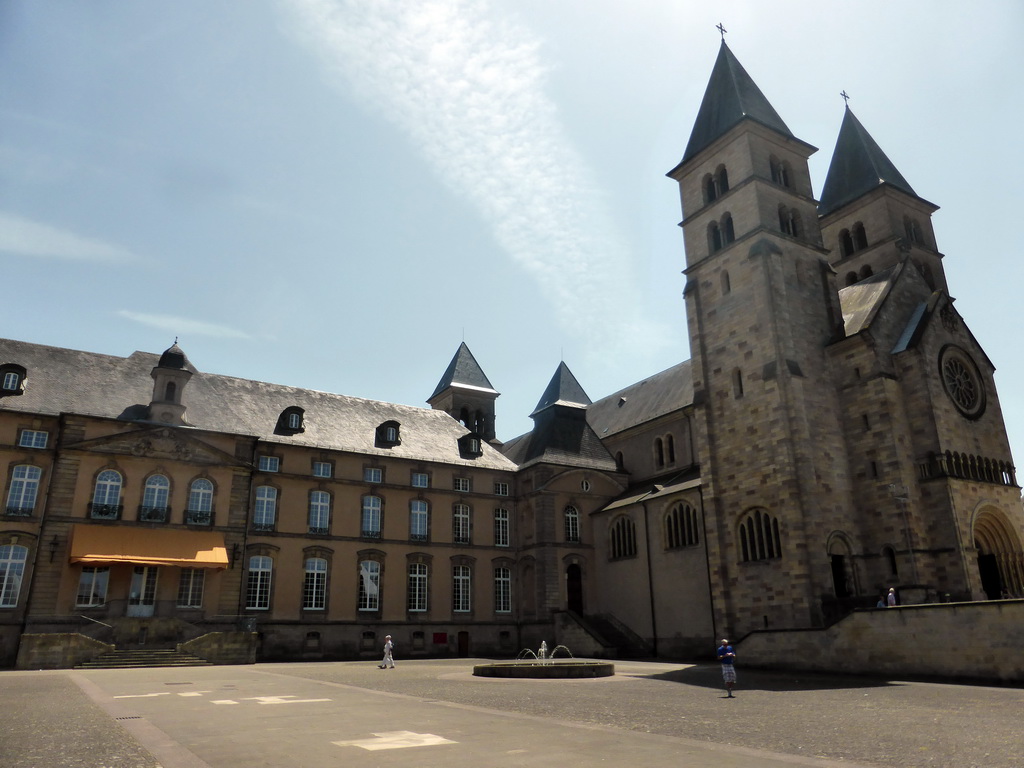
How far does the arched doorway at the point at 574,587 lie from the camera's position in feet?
141

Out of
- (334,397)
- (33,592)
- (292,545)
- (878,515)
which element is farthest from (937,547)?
(33,592)

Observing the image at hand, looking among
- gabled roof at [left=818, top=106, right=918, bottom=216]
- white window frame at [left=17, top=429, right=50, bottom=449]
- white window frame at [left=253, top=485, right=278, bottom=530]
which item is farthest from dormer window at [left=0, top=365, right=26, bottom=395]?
gabled roof at [left=818, top=106, right=918, bottom=216]

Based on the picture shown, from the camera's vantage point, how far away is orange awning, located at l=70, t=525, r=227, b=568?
3238 centimetres

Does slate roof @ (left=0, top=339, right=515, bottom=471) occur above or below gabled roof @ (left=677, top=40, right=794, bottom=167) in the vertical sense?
below

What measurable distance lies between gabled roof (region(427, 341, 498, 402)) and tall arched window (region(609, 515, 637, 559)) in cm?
2241

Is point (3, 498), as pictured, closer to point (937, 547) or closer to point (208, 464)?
point (208, 464)

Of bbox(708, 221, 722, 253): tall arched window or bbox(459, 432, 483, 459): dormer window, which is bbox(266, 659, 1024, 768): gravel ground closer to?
bbox(708, 221, 722, 253): tall arched window

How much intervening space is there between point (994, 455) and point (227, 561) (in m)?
36.3

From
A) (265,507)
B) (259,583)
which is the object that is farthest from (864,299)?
(259,583)

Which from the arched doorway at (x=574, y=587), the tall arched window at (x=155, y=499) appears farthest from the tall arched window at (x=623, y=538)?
the tall arched window at (x=155, y=499)

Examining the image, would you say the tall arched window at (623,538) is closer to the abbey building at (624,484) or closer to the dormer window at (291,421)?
the abbey building at (624,484)

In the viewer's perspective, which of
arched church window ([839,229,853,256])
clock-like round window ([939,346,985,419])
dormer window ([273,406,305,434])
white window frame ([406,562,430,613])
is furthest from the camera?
arched church window ([839,229,853,256])

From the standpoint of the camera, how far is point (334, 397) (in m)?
45.9

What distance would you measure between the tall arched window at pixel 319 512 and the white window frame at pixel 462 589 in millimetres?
7980
